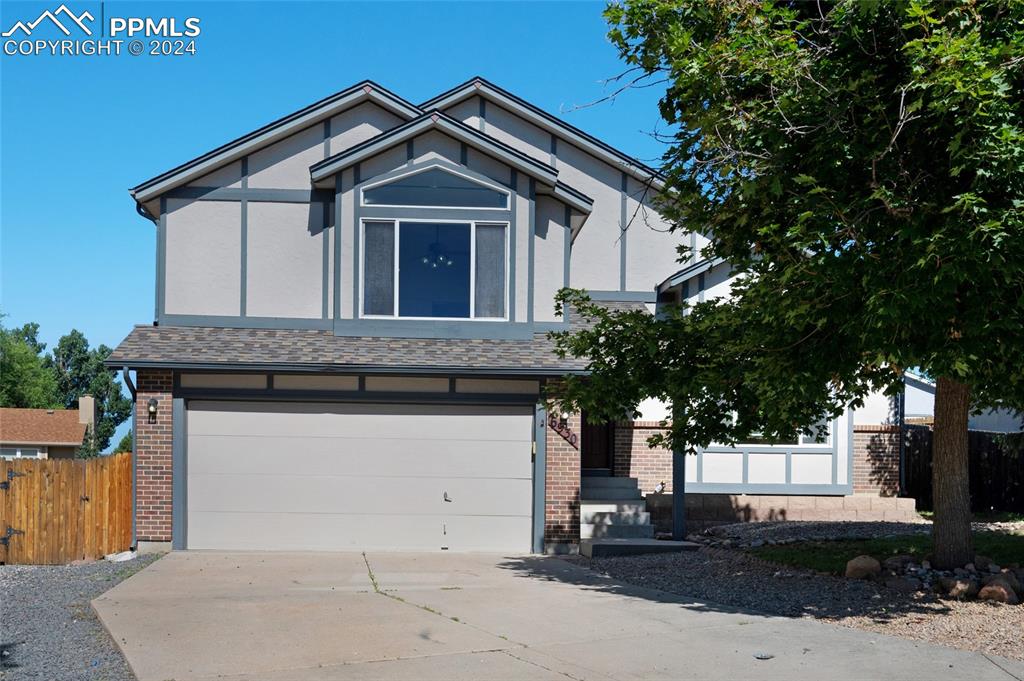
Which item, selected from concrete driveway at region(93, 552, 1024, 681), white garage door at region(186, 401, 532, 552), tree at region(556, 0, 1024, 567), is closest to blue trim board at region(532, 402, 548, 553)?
white garage door at region(186, 401, 532, 552)

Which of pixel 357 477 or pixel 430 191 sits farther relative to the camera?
pixel 430 191

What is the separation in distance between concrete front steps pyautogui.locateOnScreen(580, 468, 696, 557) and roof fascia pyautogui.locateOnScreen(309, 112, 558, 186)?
5395 millimetres

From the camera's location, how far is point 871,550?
523 inches

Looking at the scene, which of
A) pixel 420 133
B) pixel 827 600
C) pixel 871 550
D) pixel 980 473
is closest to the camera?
pixel 827 600

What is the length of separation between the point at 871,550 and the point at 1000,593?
2.88m

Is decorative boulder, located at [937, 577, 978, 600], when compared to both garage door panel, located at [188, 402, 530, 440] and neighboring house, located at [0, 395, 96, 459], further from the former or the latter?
neighboring house, located at [0, 395, 96, 459]

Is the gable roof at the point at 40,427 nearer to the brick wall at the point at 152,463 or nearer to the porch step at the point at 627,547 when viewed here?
the brick wall at the point at 152,463

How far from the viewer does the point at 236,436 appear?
15.4 m

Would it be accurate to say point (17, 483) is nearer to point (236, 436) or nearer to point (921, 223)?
point (236, 436)

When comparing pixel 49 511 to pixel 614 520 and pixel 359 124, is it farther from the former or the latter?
pixel 614 520

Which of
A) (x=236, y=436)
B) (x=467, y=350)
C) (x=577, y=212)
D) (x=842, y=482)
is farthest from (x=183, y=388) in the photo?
(x=842, y=482)

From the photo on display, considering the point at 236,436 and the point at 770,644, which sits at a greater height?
the point at 236,436

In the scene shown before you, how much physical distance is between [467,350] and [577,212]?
312 cm

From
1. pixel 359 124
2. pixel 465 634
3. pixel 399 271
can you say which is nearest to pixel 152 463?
pixel 399 271
